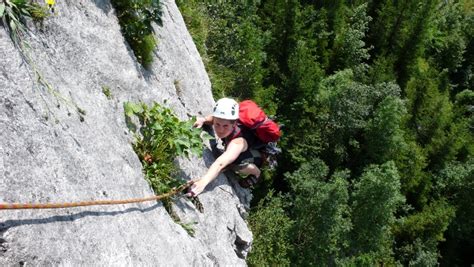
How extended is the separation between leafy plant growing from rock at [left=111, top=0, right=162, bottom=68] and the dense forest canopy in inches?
315

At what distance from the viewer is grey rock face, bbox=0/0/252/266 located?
4047mm

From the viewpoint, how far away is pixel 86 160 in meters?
4.96

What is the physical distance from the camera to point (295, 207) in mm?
29906

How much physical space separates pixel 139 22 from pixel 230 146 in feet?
7.43

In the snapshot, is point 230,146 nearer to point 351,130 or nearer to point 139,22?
point 139,22

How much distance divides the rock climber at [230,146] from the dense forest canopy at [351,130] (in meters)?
8.05

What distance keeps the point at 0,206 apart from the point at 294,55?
29751mm

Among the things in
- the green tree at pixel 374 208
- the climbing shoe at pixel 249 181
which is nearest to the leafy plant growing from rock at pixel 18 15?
the climbing shoe at pixel 249 181

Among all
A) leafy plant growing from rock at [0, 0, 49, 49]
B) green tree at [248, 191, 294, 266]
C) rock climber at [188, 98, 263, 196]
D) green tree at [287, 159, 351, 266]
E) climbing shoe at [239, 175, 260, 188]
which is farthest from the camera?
green tree at [287, 159, 351, 266]

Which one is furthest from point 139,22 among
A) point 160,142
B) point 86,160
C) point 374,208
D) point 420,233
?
point 420,233

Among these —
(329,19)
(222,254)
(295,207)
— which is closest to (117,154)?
(222,254)

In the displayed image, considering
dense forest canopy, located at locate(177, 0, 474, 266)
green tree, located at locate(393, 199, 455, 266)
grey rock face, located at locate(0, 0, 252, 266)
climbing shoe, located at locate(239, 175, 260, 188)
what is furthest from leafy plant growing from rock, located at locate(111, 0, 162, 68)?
green tree, located at locate(393, 199, 455, 266)

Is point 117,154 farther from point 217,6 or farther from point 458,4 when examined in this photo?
point 458,4

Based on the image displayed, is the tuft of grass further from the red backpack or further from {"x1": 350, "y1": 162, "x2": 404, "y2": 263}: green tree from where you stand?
{"x1": 350, "y1": 162, "x2": 404, "y2": 263}: green tree
